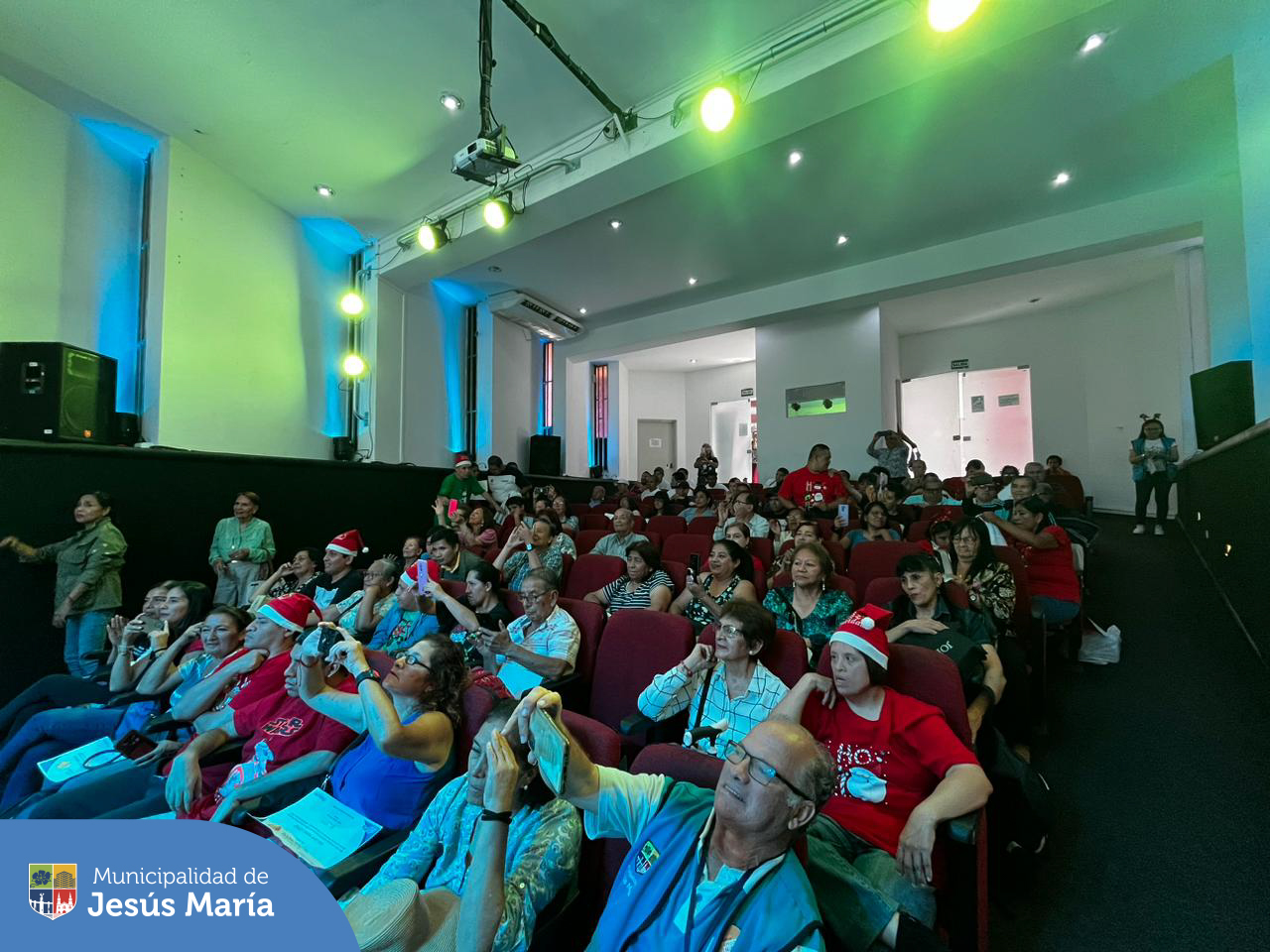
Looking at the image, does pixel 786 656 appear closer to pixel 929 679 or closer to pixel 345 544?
pixel 929 679

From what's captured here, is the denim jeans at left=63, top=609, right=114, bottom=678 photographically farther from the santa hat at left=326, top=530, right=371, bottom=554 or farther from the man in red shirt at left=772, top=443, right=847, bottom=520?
the man in red shirt at left=772, top=443, right=847, bottom=520

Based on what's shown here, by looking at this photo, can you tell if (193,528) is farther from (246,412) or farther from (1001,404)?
(1001,404)

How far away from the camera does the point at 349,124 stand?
14.0ft

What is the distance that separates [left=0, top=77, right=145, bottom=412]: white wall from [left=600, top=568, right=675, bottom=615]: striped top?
15.5 feet

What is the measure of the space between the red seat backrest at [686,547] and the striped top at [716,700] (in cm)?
199

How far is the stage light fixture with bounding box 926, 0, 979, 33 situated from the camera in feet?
8.55

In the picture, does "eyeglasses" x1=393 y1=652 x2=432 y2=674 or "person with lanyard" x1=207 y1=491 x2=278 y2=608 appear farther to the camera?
"person with lanyard" x1=207 y1=491 x2=278 y2=608

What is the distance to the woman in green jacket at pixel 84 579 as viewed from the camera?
9.91ft

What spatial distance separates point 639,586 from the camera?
9.31 feet

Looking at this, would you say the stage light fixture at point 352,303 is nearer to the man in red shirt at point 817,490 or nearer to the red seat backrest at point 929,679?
the man in red shirt at point 817,490

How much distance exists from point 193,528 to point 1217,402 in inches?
295

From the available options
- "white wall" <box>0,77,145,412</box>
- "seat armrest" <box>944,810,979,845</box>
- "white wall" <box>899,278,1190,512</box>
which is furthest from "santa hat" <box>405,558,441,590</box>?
"white wall" <box>899,278,1190,512</box>

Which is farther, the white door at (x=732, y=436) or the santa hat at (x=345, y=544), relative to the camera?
the white door at (x=732, y=436)

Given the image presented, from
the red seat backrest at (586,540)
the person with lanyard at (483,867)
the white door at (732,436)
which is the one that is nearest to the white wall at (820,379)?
the white door at (732,436)
